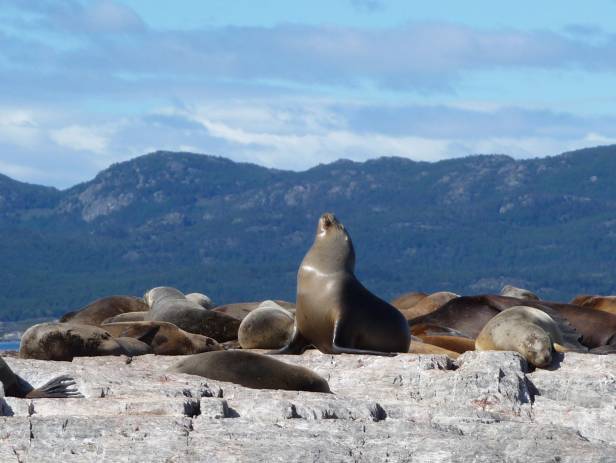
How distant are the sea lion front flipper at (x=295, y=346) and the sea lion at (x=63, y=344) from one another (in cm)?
151

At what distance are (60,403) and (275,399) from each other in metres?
1.41

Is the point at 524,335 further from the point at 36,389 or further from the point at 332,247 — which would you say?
the point at 36,389

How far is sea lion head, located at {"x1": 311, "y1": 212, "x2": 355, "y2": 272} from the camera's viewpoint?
13.8 m

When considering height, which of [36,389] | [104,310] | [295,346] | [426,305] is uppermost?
[426,305]

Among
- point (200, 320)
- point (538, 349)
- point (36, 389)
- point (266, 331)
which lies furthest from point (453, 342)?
point (36, 389)

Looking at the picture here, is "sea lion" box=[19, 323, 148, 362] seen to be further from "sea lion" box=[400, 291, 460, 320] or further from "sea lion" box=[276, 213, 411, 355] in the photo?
"sea lion" box=[400, 291, 460, 320]

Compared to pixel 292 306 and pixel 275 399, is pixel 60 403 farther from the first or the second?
pixel 292 306

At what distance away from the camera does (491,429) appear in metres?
9.16

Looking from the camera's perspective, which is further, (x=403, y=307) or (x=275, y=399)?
(x=403, y=307)

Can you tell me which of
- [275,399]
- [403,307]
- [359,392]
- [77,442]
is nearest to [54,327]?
[359,392]

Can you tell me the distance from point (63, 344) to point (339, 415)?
14.2 ft

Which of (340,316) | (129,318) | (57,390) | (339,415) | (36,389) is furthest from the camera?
(129,318)

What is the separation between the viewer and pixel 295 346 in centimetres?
1338

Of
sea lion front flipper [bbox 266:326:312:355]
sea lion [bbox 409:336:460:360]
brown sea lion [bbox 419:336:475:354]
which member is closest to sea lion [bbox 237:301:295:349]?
sea lion front flipper [bbox 266:326:312:355]
